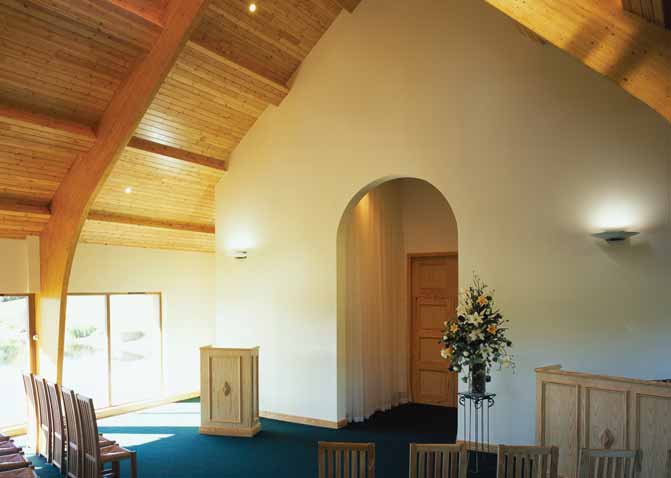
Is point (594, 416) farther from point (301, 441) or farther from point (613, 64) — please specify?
point (301, 441)

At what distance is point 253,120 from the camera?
8258mm

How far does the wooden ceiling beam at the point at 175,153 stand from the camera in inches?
281

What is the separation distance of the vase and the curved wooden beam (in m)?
4.19

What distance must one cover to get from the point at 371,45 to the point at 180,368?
19.5 feet

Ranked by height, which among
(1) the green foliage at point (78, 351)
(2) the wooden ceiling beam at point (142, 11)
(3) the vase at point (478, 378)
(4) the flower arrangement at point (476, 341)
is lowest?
(1) the green foliage at point (78, 351)

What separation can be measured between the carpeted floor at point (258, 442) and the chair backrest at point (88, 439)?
27.8 inches

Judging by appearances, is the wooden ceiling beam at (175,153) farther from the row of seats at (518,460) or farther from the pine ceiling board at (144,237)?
the row of seats at (518,460)

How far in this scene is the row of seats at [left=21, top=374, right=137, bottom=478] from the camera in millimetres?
5027

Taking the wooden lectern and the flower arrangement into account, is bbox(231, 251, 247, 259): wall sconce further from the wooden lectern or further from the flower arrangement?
the flower arrangement

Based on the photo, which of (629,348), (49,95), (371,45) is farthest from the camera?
(371,45)

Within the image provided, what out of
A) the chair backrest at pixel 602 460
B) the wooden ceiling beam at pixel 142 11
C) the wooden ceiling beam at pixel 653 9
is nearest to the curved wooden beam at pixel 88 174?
the wooden ceiling beam at pixel 142 11

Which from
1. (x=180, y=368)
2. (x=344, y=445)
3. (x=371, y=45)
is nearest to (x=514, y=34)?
(x=371, y=45)

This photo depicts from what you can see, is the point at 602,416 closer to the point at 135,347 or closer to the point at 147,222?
the point at 147,222

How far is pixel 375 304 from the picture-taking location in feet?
27.4
